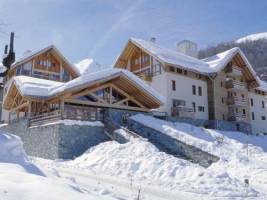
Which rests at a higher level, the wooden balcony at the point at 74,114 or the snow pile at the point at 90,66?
the snow pile at the point at 90,66

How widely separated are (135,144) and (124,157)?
5.22 ft

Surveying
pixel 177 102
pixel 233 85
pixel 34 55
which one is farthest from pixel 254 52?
pixel 34 55

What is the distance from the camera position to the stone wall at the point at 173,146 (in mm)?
16219

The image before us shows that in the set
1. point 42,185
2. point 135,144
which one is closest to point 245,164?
point 135,144

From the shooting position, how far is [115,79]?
Result: 75.5ft

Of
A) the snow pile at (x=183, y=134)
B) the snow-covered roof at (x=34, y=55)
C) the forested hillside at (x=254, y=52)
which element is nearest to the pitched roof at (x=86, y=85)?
the snow pile at (x=183, y=134)

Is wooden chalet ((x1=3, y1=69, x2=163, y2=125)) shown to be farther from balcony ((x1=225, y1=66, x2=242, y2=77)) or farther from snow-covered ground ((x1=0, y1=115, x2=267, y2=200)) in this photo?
balcony ((x1=225, y1=66, x2=242, y2=77))

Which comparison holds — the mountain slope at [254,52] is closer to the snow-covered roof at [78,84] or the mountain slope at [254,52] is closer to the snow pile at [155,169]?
the snow-covered roof at [78,84]

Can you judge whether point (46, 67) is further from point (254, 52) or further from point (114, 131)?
point (254, 52)

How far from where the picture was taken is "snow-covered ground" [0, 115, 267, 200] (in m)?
7.23

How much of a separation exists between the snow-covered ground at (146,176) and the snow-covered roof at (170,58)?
1312 centimetres

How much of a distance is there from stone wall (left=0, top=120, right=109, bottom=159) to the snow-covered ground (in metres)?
2.00

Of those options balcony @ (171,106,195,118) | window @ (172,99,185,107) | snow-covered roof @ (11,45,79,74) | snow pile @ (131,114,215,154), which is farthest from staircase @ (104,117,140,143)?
snow-covered roof @ (11,45,79,74)

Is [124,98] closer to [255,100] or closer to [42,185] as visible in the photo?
[42,185]
